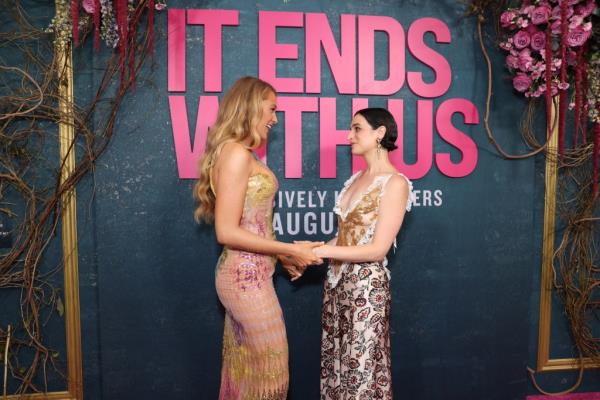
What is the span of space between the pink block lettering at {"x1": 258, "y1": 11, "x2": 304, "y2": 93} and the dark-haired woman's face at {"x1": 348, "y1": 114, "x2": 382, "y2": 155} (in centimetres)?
65

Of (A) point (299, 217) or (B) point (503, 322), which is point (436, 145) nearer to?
(A) point (299, 217)

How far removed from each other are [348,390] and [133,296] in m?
1.32

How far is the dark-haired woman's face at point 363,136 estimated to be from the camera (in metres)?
2.32

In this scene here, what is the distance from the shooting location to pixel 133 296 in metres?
2.81

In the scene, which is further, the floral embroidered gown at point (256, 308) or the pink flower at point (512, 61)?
the pink flower at point (512, 61)

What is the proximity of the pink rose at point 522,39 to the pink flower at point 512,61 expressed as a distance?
7 cm

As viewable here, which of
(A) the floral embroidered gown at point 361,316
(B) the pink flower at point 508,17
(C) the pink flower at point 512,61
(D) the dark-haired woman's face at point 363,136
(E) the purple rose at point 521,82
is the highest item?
(B) the pink flower at point 508,17

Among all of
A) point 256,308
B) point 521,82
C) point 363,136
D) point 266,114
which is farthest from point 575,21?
point 256,308

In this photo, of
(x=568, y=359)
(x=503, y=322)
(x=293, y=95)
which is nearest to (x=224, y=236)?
(x=293, y=95)

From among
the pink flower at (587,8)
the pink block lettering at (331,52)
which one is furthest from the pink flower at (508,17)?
the pink block lettering at (331,52)

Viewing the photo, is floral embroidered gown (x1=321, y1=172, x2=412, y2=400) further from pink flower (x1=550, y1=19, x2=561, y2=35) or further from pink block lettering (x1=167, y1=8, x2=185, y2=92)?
pink flower (x1=550, y1=19, x2=561, y2=35)

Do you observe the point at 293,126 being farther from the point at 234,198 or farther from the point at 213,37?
the point at 234,198

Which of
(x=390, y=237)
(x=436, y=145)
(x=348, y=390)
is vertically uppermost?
(x=436, y=145)

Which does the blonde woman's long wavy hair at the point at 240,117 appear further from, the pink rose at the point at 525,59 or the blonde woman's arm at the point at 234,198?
the pink rose at the point at 525,59
